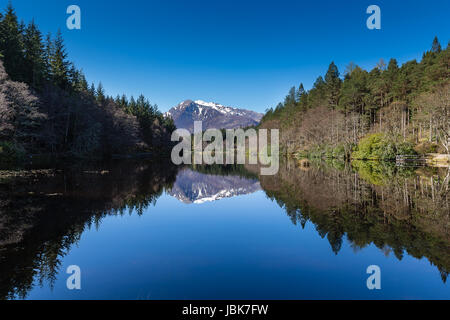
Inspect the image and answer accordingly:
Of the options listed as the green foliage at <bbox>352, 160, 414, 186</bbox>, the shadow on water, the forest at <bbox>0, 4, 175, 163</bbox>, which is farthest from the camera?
the forest at <bbox>0, 4, 175, 163</bbox>

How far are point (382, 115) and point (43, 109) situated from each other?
61.2 m

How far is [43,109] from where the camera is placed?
32812 millimetres

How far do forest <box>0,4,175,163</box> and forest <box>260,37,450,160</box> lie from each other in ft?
141

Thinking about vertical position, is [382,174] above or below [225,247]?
above

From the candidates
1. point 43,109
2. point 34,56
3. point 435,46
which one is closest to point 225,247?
point 43,109

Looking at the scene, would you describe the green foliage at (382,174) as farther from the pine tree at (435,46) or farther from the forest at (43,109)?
the pine tree at (435,46)

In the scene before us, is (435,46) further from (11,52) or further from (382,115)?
(11,52)

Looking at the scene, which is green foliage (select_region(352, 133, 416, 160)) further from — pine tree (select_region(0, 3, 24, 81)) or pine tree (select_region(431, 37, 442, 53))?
pine tree (select_region(0, 3, 24, 81))

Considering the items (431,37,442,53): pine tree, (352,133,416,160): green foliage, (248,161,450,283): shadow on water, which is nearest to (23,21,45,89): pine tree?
(248,161,450,283): shadow on water

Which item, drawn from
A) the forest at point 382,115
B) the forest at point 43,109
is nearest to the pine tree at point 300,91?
the forest at point 382,115

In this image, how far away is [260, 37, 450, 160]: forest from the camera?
120 ft

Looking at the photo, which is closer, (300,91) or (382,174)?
(382,174)

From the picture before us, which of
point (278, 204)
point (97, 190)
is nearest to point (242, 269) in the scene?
point (278, 204)
